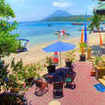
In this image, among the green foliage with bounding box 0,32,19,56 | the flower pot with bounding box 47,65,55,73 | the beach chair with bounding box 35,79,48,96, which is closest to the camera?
the green foliage with bounding box 0,32,19,56

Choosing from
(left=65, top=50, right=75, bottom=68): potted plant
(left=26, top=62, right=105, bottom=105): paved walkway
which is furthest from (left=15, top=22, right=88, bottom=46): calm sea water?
(left=65, top=50, right=75, bottom=68): potted plant

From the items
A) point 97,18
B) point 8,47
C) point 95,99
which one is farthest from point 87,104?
point 97,18

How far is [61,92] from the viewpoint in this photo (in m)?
8.05

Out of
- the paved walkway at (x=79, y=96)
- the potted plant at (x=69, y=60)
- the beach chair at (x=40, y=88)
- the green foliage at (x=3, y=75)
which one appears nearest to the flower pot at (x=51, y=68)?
the potted plant at (x=69, y=60)

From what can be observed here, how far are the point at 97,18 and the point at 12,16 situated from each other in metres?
15.7

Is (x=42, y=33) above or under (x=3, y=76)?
above

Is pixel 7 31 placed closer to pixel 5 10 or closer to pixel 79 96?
pixel 5 10

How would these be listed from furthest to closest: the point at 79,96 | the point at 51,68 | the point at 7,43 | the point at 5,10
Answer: the point at 51,68, the point at 79,96, the point at 5,10, the point at 7,43

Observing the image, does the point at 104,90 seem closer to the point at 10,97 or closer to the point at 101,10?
the point at 10,97

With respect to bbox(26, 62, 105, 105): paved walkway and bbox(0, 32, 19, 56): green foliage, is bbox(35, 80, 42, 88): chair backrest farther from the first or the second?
bbox(0, 32, 19, 56): green foliage

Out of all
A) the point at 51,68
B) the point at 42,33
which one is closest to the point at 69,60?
the point at 51,68

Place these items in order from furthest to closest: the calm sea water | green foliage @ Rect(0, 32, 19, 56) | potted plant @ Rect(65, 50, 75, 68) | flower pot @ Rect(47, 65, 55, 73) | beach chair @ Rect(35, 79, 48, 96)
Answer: the calm sea water, potted plant @ Rect(65, 50, 75, 68), flower pot @ Rect(47, 65, 55, 73), beach chair @ Rect(35, 79, 48, 96), green foliage @ Rect(0, 32, 19, 56)

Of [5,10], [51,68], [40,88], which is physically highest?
[5,10]

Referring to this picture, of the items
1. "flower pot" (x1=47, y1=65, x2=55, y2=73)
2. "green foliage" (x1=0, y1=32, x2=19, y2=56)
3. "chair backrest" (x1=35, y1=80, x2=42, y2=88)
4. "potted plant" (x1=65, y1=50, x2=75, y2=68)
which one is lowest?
"chair backrest" (x1=35, y1=80, x2=42, y2=88)
